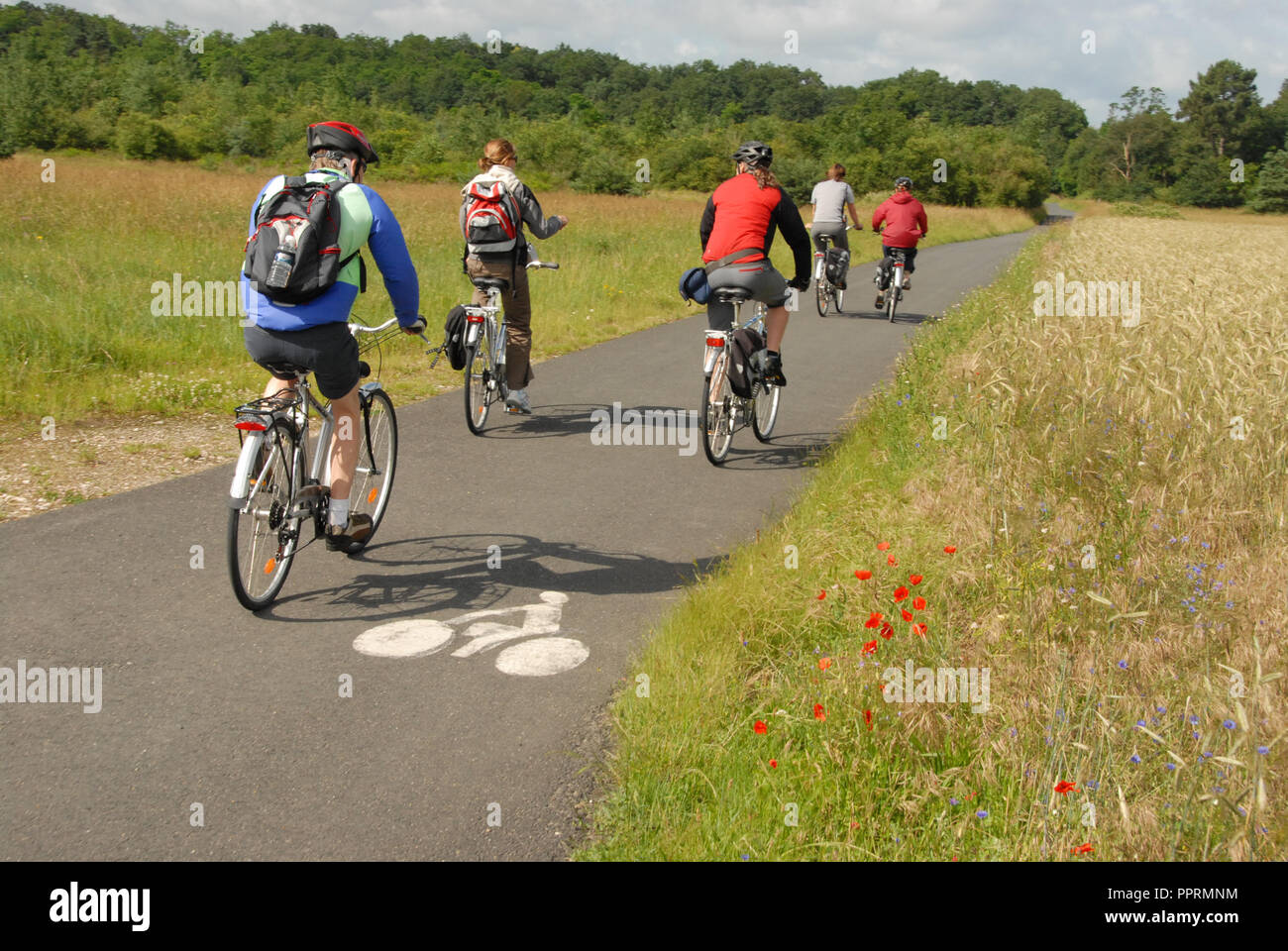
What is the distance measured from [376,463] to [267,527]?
124 cm

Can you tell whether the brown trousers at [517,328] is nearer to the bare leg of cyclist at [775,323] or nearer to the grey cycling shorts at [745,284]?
the grey cycling shorts at [745,284]

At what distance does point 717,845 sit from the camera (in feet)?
9.94

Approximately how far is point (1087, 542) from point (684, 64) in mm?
174490

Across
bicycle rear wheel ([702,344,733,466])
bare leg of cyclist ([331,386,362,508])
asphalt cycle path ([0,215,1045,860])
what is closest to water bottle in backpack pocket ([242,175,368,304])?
bare leg of cyclist ([331,386,362,508])

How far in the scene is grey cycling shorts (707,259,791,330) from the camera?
7.66m

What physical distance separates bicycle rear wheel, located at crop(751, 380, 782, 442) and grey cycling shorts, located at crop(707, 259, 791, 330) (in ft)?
2.67

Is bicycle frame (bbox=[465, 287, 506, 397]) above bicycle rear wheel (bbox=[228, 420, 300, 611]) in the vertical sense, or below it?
above

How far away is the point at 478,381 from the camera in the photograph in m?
8.63

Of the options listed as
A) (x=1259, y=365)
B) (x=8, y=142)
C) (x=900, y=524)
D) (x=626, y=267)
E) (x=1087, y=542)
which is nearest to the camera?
(x=1087, y=542)

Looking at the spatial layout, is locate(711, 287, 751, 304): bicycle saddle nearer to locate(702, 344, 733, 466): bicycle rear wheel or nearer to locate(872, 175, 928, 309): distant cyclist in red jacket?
locate(702, 344, 733, 466): bicycle rear wheel

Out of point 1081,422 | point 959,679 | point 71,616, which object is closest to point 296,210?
point 71,616

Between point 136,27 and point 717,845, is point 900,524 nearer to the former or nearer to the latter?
point 717,845

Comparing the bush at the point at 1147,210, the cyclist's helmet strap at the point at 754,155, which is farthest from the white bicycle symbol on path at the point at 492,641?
the bush at the point at 1147,210

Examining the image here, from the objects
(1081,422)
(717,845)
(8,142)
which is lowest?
(717,845)
